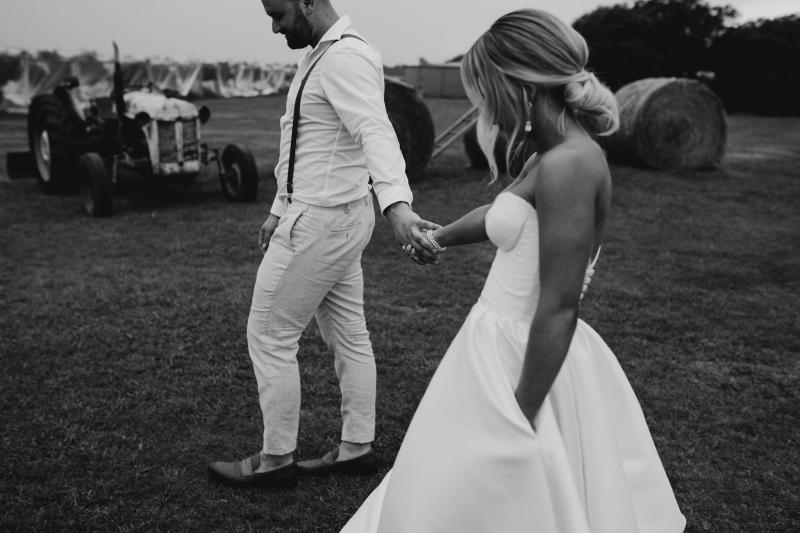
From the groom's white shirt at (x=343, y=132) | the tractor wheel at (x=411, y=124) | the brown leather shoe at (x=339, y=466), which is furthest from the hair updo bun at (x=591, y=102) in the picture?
the tractor wheel at (x=411, y=124)

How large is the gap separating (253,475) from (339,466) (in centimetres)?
41

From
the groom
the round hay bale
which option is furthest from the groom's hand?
the round hay bale

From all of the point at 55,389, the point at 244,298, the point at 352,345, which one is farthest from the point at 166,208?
the point at 352,345

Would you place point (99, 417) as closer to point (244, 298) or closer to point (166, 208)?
point (244, 298)

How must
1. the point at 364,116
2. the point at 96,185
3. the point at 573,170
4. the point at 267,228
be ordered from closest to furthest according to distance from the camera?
the point at 573,170 < the point at 364,116 < the point at 267,228 < the point at 96,185

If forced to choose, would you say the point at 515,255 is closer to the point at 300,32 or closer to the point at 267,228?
the point at 300,32

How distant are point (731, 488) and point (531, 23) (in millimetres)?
2573

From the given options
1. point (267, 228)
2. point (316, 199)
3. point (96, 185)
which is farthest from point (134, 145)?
point (316, 199)

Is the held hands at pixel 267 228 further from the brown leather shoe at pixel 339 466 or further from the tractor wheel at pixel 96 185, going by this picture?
the tractor wheel at pixel 96 185

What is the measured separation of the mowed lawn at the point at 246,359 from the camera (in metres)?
3.13

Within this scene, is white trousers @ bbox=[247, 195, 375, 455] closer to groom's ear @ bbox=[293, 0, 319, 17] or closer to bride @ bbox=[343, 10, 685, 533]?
groom's ear @ bbox=[293, 0, 319, 17]

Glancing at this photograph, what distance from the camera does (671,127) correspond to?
12.9 m

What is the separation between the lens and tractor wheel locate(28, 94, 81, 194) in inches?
384

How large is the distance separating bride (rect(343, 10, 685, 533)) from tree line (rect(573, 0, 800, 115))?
27293 mm
